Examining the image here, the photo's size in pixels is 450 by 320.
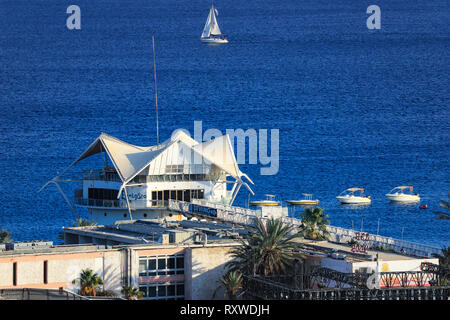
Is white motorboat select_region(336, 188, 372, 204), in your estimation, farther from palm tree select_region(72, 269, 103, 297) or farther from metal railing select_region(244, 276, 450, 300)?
metal railing select_region(244, 276, 450, 300)

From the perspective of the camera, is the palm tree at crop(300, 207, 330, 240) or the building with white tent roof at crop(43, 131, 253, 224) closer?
the palm tree at crop(300, 207, 330, 240)

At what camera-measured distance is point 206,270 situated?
57094 mm

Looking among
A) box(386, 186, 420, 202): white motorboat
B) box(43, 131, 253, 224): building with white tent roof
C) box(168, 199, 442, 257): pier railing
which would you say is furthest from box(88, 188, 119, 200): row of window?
box(386, 186, 420, 202): white motorboat

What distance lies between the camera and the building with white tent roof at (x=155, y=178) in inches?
3760

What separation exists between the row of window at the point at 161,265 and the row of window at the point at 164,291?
58 centimetres

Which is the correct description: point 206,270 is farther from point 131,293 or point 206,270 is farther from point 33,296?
point 33,296

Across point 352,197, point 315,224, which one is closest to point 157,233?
point 315,224

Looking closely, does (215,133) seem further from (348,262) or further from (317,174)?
(348,262)

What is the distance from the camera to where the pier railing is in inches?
2418

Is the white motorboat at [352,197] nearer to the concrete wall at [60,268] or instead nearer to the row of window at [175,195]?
the row of window at [175,195]

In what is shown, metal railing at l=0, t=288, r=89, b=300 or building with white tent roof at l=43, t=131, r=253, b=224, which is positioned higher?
building with white tent roof at l=43, t=131, r=253, b=224

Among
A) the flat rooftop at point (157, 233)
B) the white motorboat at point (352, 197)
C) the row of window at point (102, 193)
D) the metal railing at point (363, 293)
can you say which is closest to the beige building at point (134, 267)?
the flat rooftop at point (157, 233)

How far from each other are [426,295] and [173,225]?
2445 centimetres

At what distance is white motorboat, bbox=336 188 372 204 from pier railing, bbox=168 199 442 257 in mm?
44366
